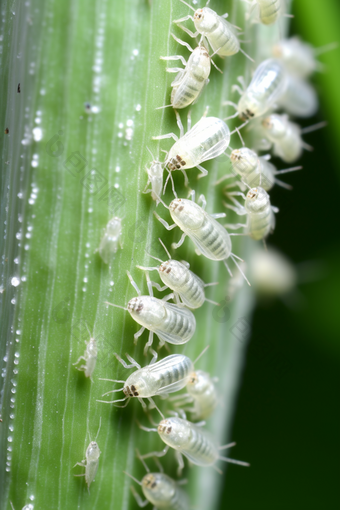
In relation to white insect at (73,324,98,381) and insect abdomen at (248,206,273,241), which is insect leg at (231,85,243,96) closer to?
insect abdomen at (248,206,273,241)

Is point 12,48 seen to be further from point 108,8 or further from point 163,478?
point 163,478

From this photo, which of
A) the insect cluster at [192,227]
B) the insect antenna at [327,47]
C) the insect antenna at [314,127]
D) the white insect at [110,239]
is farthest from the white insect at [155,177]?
the insect antenna at [327,47]

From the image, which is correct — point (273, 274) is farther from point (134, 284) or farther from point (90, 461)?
point (90, 461)

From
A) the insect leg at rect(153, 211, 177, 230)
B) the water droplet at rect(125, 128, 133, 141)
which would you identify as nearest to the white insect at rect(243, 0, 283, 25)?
the water droplet at rect(125, 128, 133, 141)

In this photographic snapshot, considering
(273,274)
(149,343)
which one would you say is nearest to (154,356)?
(149,343)

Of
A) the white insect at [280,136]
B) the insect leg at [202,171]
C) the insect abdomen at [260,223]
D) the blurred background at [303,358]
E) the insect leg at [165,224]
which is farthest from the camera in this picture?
the blurred background at [303,358]

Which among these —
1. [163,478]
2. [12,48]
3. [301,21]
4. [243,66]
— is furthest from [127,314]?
[301,21]

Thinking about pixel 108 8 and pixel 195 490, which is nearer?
pixel 108 8

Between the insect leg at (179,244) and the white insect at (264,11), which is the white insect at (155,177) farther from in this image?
the white insect at (264,11)
